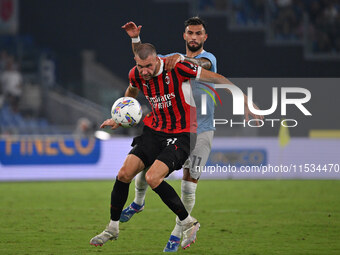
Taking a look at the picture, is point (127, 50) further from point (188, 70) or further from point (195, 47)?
point (188, 70)

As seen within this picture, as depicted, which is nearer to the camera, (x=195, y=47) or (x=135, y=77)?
(x=135, y=77)

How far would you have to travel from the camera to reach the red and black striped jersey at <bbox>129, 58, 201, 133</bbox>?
20.6ft

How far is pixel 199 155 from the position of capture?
682cm

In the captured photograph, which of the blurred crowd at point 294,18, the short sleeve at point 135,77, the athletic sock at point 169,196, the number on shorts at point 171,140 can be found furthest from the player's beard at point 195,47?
the blurred crowd at point 294,18

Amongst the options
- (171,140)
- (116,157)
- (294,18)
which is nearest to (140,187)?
(171,140)

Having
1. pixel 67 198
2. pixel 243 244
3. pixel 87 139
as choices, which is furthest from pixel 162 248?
pixel 87 139

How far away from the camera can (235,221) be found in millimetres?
8609

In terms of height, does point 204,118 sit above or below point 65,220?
above

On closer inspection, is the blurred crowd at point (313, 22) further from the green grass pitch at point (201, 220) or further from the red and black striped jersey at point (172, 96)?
the red and black striped jersey at point (172, 96)

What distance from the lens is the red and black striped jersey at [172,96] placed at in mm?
6289

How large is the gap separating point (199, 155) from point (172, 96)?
831 millimetres

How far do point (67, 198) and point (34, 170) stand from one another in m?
3.76

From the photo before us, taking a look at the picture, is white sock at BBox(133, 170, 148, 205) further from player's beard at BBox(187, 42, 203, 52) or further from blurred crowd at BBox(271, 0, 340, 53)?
blurred crowd at BBox(271, 0, 340, 53)

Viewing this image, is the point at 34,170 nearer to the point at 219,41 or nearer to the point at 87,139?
the point at 87,139
